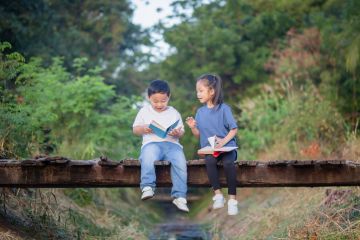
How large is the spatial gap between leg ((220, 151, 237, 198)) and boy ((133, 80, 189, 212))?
42 centimetres

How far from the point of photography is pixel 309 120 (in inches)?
650

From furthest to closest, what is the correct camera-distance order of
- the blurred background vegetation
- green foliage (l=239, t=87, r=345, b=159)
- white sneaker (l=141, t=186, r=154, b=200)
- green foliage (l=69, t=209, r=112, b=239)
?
green foliage (l=239, t=87, r=345, b=159)
the blurred background vegetation
green foliage (l=69, t=209, r=112, b=239)
white sneaker (l=141, t=186, r=154, b=200)

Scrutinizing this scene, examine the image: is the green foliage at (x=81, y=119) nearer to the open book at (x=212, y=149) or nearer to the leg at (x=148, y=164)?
the leg at (x=148, y=164)

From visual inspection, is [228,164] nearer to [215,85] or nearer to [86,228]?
[215,85]

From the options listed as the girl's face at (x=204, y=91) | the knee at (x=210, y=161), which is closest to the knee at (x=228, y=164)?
the knee at (x=210, y=161)

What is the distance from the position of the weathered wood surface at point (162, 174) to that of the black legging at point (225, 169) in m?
0.11

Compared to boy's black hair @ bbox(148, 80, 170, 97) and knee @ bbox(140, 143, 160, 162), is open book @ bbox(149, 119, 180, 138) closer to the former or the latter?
knee @ bbox(140, 143, 160, 162)

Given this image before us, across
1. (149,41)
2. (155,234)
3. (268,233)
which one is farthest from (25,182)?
(149,41)

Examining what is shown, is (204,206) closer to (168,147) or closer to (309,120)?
(309,120)

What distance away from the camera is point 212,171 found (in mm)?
7496

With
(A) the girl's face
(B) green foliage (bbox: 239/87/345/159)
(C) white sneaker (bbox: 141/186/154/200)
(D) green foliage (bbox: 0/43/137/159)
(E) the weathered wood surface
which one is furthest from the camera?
(B) green foliage (bbox: 239/87/345/159)

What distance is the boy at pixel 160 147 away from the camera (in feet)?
24.1

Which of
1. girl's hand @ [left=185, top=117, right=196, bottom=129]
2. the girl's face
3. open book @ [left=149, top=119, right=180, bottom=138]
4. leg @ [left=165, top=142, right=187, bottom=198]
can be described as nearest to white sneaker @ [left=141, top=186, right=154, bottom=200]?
leg @ [left=165, top=142, right=187, bottom=198]

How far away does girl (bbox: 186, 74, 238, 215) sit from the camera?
24.6 feet
